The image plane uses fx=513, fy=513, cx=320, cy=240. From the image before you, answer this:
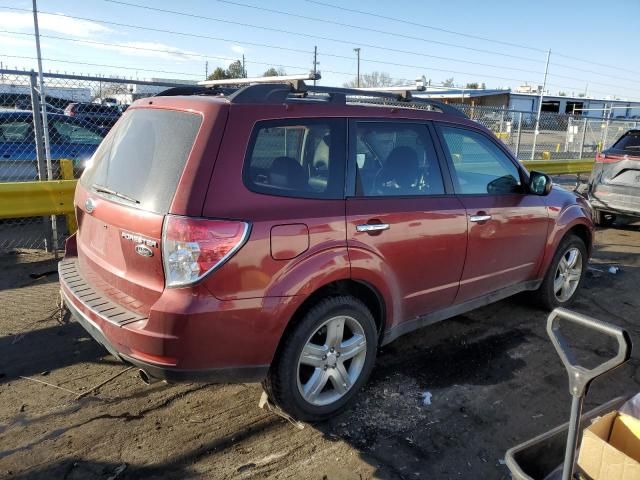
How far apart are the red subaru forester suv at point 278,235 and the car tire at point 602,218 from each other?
6.25m

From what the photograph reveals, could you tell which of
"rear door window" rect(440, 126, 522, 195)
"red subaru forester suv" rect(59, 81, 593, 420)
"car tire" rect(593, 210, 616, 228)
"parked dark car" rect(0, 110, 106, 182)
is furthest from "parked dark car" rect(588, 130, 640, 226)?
"parked dark car" rect(0, 110, 106, 182)

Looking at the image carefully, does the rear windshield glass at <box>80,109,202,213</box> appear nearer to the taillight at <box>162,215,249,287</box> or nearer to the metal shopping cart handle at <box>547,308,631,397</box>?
the taillight at <box>162,215,249,287</box>

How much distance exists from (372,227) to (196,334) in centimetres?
124

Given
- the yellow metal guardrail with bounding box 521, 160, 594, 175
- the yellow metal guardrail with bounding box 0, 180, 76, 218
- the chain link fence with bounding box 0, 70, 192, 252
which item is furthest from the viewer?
the yellow metal guardrail with bounding box 521, 160, 594, 175

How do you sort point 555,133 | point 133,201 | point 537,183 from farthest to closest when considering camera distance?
point 555,133 < point 537,183 < point 133,201

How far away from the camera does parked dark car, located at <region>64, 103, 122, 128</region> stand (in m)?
8.51

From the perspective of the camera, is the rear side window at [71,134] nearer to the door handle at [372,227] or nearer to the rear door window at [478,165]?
the rear door window at [478,165]

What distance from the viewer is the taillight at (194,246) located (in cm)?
247

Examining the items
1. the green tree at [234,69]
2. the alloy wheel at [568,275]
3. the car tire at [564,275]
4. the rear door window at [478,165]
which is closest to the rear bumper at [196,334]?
the rear door window at [478,165]

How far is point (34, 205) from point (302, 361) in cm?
427

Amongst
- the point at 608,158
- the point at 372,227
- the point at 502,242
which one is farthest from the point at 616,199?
the point at 372,227

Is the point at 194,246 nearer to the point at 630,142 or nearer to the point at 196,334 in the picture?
the point at 196,334

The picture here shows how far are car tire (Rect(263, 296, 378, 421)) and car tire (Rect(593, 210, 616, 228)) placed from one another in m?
7.50

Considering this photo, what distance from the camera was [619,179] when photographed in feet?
26.8
